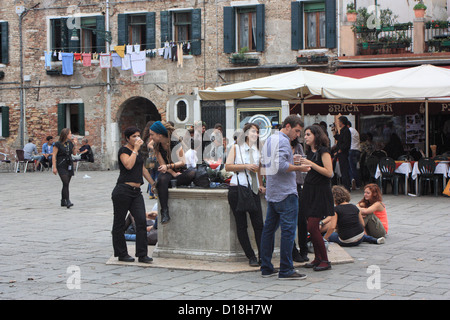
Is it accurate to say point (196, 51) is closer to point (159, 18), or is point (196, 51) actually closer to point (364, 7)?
point (159, 18)

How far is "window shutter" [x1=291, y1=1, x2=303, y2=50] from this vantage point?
24.3m

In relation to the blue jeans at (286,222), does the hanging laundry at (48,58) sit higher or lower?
higher

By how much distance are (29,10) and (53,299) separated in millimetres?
23144

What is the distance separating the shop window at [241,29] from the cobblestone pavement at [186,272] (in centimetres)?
1341

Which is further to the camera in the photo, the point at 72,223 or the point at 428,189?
the point at 428,189

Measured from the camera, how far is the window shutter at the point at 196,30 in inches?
1005

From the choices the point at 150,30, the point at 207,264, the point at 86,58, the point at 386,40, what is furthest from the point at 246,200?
the point at 86,58

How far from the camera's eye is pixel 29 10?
91.2 feet

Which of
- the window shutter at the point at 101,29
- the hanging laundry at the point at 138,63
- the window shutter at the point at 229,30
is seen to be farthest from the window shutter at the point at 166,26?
the window shutter at the point at 101,29

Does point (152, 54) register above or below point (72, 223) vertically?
above

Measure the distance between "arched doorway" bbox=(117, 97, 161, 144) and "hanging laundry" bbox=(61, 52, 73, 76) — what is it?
2.38 metres

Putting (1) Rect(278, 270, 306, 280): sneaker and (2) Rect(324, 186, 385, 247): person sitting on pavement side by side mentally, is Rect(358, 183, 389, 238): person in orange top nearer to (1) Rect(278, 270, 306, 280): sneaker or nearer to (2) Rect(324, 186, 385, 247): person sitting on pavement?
(2) Rect(324, 186, 385, 247): person sitting on pavement

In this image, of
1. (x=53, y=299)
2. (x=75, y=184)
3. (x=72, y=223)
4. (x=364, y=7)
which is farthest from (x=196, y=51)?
(x=53, y=299)

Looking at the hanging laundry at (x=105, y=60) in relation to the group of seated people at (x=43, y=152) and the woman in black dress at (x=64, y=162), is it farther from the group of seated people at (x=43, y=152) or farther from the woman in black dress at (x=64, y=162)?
the woman in black dress at (x=64, y=162)
